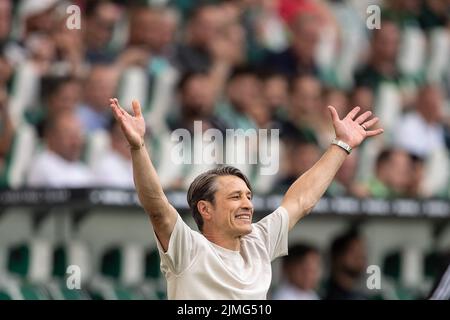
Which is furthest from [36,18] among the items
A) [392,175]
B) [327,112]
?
[392,175]

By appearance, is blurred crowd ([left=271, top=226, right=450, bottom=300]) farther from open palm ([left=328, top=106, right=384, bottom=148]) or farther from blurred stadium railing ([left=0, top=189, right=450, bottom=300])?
open palm ([left=328, top=106, right=384, bottom=148])

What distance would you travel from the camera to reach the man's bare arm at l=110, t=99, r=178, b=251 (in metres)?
6.81

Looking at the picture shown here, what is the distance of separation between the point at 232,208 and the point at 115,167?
5.69m

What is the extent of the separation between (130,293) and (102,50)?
2.43 metres

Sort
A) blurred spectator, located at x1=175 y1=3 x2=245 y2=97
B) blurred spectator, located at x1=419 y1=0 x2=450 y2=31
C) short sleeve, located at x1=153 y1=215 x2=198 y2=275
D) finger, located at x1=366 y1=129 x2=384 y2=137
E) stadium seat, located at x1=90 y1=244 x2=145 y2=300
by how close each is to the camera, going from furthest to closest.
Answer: blurred spectator, located at x1=419 y1=0 x2=450 y2=31 → blurred spectator, located at x1=175 y1=3 x2=245 y2=97 → stadium seat, located at x1=90 y1=244 x2=145 y2=300 → finger, located at x1=366 y1=129 x2=384 y2=137 → short sleeve, located at x1=153 y1=215 x2=198 y2=275

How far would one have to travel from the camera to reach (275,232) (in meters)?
7.42

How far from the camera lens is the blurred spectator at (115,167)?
41.9ft

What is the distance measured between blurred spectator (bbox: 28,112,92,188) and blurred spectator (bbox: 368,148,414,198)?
294cm

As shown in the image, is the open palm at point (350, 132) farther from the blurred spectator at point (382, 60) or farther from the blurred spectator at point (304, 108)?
the blurred spectator at point (382, 60)

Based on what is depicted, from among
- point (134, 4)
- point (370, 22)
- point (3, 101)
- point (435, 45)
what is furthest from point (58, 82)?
point (435, 45)

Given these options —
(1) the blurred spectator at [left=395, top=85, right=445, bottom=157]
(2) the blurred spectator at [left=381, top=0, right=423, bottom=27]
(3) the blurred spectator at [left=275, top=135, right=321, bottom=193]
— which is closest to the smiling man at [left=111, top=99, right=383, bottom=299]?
(3) the blurred spectator at [left=275, top=135, right=321, bottom=193]

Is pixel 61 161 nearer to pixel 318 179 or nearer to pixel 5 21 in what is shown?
pixel 5 21

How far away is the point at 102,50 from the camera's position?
45.2 ft

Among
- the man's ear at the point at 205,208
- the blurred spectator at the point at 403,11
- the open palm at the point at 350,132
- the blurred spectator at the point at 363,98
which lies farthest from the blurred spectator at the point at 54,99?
the man's ear at the point at 205,208
